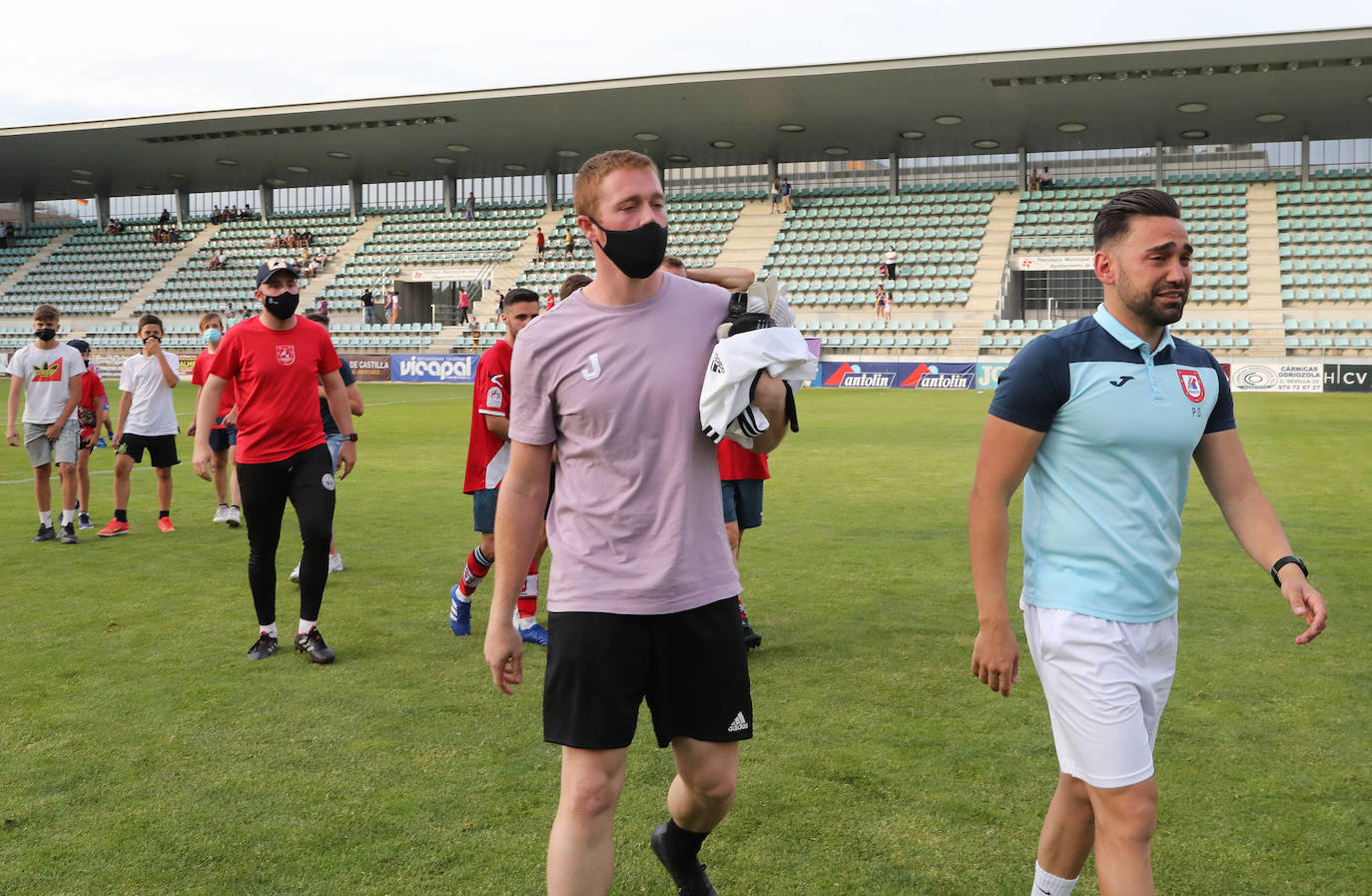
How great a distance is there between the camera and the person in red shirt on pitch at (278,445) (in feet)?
→ 20.2

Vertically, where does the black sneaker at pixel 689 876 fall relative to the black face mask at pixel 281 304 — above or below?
below

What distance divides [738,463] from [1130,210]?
3745mm

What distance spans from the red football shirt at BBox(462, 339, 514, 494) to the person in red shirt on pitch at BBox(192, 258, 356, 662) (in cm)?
82

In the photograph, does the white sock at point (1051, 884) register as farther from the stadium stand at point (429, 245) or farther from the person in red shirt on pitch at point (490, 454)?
the stadium stand at point (429, 245)

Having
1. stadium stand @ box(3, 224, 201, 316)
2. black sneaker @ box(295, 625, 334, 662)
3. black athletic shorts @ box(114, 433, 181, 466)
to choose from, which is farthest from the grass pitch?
stadium stand @ box(3, 224, 201, 316)

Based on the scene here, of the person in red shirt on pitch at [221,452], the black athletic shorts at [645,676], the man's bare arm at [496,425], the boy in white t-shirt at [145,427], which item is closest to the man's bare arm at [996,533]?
the black athletic shorts at [645,676]

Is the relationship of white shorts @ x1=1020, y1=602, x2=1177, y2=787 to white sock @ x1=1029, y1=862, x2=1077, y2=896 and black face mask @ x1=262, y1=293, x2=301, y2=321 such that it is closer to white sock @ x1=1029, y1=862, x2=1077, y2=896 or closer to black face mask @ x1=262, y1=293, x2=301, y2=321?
white sock @ x1=1029, y1=862, x2=1077, y2=896

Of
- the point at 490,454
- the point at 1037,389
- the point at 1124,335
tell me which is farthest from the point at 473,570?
the point at 1124,335

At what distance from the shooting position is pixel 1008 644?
2.88 metres

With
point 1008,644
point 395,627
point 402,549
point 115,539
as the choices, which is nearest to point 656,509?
point 1008,644

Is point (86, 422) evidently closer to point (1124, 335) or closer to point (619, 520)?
point (619, 520)

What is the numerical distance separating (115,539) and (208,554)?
142cm

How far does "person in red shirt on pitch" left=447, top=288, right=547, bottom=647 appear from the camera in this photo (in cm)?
618

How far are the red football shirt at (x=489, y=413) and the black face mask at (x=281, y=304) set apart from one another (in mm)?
1080
